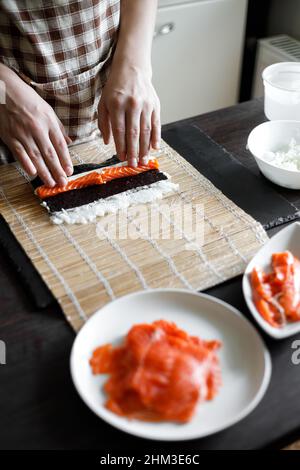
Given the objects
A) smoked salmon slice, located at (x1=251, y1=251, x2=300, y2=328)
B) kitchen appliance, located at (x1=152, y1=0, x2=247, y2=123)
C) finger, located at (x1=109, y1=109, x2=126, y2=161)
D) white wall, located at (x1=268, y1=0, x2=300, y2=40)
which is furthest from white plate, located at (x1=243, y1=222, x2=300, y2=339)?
white wall, located at (x1=268, y1=0, x2=300, y2=40)

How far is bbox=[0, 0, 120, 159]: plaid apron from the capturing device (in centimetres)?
→ 113

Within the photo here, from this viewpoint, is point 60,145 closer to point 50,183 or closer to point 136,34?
Answer: point 50,183

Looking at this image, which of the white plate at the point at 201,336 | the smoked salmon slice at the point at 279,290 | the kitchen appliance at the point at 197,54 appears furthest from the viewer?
the kitchen appliance at the point at 197,54

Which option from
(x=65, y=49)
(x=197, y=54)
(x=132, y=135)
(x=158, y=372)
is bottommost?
(x=197, y=54)

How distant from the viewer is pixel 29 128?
103 centimetres

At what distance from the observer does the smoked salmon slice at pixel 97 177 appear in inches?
43.9

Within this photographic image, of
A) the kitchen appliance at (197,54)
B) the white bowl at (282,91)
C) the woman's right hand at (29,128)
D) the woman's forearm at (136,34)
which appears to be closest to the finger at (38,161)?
the woman's right hand at (29,128)

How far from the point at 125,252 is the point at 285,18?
6.27 ft

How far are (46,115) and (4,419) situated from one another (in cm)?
58

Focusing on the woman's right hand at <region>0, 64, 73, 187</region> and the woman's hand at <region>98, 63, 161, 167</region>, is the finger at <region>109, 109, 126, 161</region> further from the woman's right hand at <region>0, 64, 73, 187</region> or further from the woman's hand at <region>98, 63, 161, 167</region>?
the woman's right hand at <region>0, 64, 73, 187</region>

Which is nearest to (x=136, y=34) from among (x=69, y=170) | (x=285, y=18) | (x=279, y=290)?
(x=69, y=170)

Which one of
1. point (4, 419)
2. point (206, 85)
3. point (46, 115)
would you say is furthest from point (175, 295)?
point (206, 85)

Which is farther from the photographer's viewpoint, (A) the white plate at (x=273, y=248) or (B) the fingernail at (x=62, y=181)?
(B) the fingernail at (x=62, y=181)

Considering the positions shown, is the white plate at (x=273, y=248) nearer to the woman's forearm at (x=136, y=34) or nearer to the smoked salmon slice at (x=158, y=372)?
the smoked salmon slice at (x=158, y=372)
